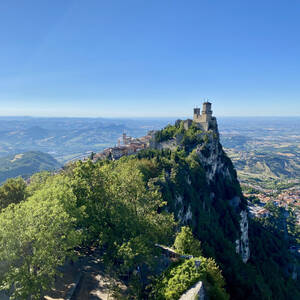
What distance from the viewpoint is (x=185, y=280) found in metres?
17.1

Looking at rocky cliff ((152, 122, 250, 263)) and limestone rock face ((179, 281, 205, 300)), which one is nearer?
limestone rock face ((179, 281, 205, 300))

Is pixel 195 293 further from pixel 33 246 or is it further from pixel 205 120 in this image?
pixel 205 120

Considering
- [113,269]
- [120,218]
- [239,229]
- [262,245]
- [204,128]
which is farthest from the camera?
[204,128]

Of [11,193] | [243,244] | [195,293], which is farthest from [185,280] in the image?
[243,244]

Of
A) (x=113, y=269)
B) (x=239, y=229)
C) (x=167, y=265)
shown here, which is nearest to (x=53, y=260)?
(x=113, y=269)

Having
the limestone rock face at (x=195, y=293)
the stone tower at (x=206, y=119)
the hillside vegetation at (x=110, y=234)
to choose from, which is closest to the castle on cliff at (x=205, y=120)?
the stone tower at (x=206, y=119)

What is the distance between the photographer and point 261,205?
149 metres

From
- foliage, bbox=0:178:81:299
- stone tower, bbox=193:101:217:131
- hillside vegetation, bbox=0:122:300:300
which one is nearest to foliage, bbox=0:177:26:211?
hillside vegetation, bbox=0:122:300:300

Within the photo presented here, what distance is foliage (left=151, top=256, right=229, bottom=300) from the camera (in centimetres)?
1686

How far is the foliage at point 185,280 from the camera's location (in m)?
16.9

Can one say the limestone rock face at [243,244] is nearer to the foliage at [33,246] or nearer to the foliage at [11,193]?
the foliage at [11,193]

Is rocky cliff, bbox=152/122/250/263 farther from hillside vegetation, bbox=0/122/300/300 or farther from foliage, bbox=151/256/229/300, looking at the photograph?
foliage, bbox=151/256/229/300

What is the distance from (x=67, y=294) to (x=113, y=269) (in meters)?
4.18

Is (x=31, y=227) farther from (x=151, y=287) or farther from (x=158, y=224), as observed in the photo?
(x=158, y=224)
